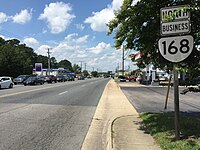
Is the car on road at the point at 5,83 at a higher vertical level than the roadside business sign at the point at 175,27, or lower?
lower

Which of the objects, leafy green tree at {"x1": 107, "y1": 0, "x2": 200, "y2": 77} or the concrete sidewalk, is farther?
leafy green tree at {"x1": 107, "y1": 0, "x2": 200, "y2": 77}

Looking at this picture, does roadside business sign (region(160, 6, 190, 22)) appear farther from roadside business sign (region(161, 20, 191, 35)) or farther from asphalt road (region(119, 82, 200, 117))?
asphalt road (region(119, 82, 200, 117))

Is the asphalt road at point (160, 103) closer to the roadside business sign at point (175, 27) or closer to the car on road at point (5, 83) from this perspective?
the roadside business sign at point (175, 27)

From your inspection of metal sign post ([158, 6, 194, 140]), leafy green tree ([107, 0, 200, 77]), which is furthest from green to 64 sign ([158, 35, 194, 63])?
leafy green tree ([107, 0, 200, 77])

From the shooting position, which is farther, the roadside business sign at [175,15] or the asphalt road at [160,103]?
the asphalt road at [160,103]

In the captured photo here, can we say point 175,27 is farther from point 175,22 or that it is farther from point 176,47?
point 176,47

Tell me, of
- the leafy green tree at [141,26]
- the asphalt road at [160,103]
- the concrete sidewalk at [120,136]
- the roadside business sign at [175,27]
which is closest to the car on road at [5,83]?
the asphalt road at [160,103]

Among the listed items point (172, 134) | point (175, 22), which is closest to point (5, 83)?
point (172, 134)

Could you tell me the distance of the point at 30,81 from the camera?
4719cm

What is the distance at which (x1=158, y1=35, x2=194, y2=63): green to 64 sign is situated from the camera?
240 inches

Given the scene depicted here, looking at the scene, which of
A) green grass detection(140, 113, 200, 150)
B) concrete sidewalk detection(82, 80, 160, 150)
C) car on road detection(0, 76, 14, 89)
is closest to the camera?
green grass detection(140, 113, 200, 150)

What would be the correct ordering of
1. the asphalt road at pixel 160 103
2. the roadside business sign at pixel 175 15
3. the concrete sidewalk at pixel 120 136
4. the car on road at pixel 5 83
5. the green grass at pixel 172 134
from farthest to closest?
the car on road at pixel 5 83 < the asphalt road at pixel 160 103 < the concrete sidewalk at pixel 120 136 < the green grass at pixel 172 134 < the roadside business sign at pixel 175 15

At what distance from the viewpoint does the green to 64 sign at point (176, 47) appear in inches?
240

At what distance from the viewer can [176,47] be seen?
6.20 metres
